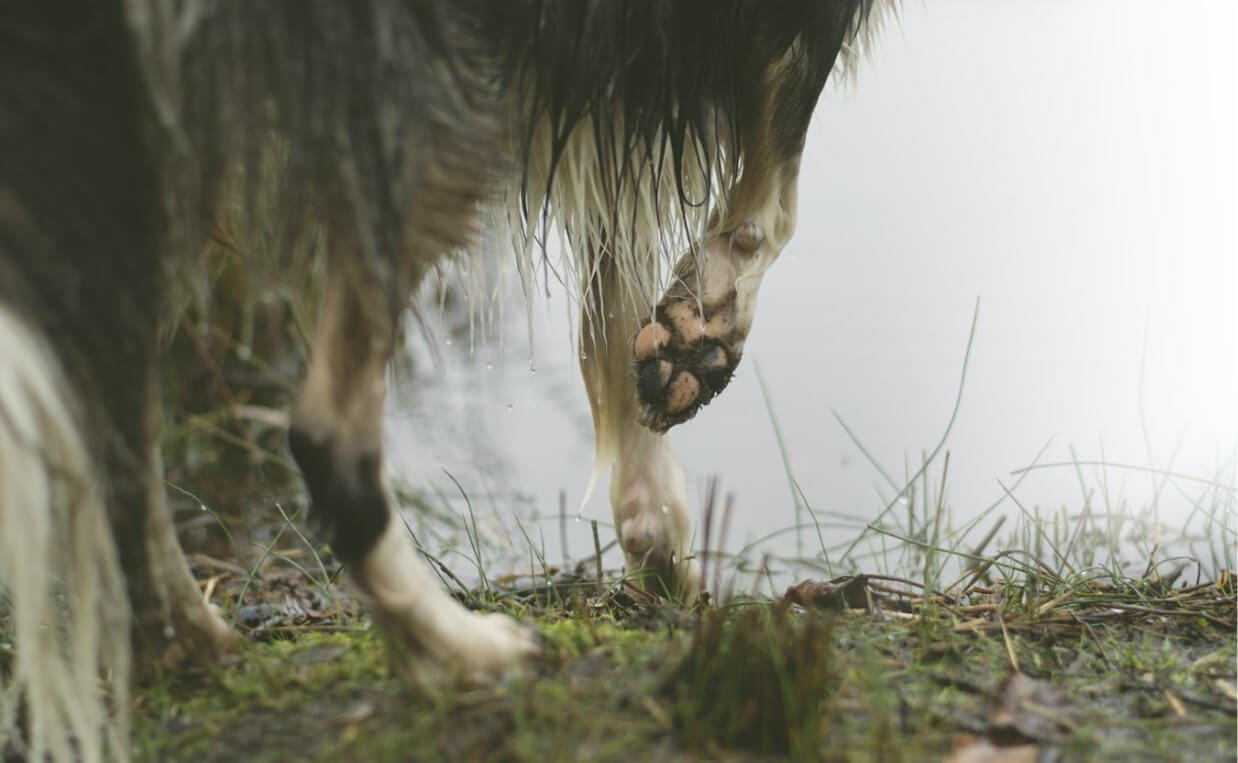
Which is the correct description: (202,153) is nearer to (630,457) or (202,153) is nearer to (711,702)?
(711,702)

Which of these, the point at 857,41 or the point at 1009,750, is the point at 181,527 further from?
the point at 1009,750

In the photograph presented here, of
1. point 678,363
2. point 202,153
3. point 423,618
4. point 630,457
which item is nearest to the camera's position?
point 202,153

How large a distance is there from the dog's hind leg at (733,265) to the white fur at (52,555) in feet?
3.31

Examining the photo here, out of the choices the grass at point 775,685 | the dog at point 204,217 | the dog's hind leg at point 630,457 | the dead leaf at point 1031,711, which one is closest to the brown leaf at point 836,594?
the grass at point 775,685

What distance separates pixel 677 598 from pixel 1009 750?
1.00 m

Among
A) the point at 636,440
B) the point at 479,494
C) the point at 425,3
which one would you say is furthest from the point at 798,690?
the point at 479,494

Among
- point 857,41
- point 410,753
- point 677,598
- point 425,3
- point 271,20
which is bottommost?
point 410,753

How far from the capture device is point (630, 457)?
2.39m

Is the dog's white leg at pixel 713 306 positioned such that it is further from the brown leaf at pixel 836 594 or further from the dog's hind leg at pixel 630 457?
the brown leaf at pixel 836 594

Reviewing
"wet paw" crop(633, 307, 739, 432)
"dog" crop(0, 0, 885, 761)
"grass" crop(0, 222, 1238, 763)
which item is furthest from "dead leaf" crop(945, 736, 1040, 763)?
"wet paw" crop(633, 307, 739, 432)

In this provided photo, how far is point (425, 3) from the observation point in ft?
4.34

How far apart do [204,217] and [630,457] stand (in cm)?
127

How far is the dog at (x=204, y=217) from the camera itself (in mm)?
1138

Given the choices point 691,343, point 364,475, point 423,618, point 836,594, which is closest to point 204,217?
point 364,475
